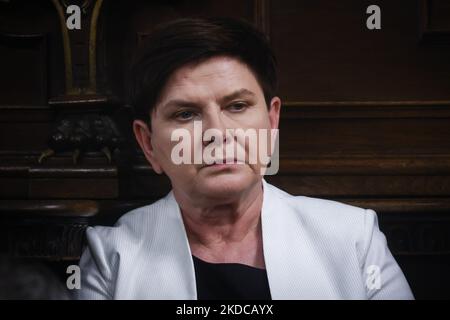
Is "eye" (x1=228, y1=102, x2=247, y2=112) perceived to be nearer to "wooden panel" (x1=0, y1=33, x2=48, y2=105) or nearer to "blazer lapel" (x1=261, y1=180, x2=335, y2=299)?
"blazer lapel" (x1=261, y1=180, x2=335, y2=299)

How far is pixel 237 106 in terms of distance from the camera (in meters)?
0.88

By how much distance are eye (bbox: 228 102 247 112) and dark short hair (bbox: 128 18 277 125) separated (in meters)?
0.06

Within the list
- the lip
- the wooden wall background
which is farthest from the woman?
the wooden wall background

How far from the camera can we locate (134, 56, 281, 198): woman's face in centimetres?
86

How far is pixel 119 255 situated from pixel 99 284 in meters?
0.06

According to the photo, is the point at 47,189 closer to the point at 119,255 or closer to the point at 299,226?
the point at 119,255

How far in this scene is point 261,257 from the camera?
0.91 m

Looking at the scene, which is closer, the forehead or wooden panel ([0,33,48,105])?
the forehead

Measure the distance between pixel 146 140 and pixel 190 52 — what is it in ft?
0.60

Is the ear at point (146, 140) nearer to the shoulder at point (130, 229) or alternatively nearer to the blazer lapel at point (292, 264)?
the shoulder at point (130, 229)

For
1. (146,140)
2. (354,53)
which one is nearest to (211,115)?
(146,140)

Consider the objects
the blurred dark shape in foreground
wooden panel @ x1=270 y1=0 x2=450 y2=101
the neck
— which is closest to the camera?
the blurred dark shape in foreground

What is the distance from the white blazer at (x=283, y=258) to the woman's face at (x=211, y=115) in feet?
0.28
